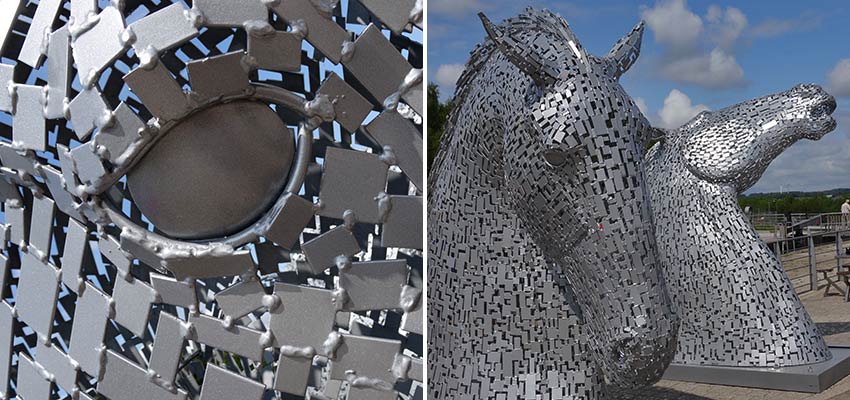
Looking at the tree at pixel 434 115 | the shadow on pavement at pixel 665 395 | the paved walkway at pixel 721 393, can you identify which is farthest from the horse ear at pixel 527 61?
the tree at pixel 434 115

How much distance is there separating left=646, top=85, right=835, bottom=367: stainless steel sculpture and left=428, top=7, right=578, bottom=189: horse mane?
3.01 meters

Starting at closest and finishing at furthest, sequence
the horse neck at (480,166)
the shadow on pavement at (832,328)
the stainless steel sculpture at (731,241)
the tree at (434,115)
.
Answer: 1. the horse neck at (480,166)
2. the stainless steel sculpture at (731,241)
3. the shadow on pavement at (832,328)
4. the tree at (434,115)

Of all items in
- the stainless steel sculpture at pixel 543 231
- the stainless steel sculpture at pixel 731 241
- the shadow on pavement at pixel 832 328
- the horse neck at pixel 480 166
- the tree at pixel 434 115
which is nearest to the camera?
the stainless steel sculpture at pixel 543 231

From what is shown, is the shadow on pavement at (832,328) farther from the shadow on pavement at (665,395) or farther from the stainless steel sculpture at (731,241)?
the shadow on pavement at (665,395)

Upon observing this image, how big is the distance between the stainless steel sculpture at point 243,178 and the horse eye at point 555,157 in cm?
26

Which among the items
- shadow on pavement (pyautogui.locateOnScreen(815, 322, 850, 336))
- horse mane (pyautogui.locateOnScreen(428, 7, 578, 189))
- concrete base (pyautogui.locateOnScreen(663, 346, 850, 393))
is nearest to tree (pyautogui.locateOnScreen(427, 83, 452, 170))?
shadow on pavement (pyautogui.locateOnScreen(815, 322, 850, 336))

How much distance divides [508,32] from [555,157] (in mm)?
366

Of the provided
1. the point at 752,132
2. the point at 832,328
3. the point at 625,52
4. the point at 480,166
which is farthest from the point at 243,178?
the point at 832,328

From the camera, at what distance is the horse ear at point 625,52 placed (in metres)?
1.70

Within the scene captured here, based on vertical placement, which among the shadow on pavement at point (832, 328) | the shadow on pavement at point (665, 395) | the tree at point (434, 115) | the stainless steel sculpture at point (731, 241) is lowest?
the shadow on pavement at point (665, 395)

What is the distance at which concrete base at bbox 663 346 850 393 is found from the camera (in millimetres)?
4445

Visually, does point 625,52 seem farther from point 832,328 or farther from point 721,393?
point 832,328

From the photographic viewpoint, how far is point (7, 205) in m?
1.84

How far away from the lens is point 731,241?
4605 millimetres
